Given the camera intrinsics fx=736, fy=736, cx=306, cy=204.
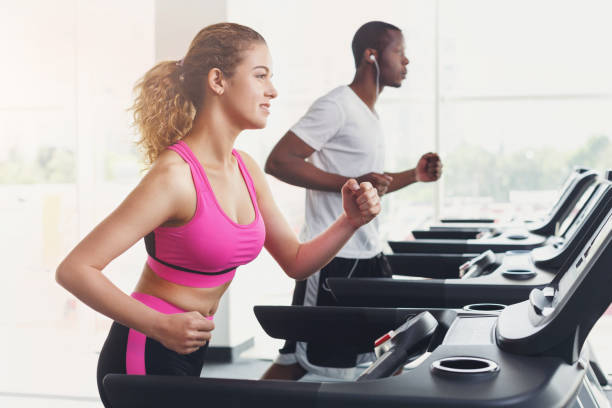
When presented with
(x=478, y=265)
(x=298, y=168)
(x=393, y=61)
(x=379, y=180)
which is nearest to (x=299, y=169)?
(x=298, y=168)

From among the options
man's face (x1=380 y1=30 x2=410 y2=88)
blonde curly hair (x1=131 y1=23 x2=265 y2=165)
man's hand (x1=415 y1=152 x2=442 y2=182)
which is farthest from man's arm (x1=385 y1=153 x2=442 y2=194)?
blonde curly hair (x1=131 y1=23 x2=265 y2=165)

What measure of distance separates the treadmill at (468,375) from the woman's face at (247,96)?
22.3 inches

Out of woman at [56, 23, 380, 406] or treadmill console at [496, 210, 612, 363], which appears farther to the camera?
woman at [56, 23, 380, 406]

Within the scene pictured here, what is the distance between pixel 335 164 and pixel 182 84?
1.08 metres

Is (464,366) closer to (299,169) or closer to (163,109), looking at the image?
(163,109)

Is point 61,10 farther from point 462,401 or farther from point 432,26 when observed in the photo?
point 462,401

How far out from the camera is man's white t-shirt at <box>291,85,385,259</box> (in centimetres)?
254

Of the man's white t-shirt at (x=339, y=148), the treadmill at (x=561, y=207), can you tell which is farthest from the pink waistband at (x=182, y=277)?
the treadmill at (x=561, y=207)

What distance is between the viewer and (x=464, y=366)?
3.39 feet

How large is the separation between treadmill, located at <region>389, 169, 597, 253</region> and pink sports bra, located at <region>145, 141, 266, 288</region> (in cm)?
141

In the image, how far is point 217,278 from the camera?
1515 mm

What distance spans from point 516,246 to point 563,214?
492mm

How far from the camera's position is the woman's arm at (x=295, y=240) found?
1652mm

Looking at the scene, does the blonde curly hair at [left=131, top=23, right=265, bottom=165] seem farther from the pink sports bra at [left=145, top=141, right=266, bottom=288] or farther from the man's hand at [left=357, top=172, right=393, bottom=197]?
the man's hand at [left=357, top=172, right=393, bottom=197]
